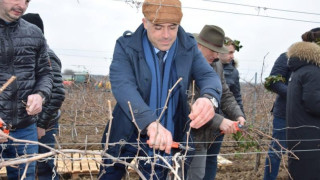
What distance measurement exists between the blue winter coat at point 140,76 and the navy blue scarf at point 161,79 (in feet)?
0.09

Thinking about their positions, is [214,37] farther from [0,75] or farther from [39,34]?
[0,75]

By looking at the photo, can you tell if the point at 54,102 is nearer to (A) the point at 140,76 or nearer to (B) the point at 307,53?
(A) the point at 140,76

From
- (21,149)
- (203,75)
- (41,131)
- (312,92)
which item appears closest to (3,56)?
(21,149)

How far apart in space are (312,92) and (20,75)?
6.96ft

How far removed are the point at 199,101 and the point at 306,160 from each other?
1.39 metres

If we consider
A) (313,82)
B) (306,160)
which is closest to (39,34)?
(313,82)

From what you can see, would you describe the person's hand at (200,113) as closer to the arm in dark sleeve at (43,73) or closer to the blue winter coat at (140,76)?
the blue winter coat at (140,76)

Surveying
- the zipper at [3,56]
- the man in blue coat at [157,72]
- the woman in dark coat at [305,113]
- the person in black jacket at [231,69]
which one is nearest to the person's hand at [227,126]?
the woman in dark coat at [305,113]

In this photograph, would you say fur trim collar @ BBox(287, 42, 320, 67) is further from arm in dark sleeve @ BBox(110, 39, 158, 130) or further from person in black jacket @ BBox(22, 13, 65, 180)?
person in black jacket @ BBox(22, 13, 65, 180)

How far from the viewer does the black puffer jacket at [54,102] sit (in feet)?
8.46

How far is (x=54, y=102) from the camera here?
2.64 metres

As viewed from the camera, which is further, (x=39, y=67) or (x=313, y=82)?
(x=313, y=82)

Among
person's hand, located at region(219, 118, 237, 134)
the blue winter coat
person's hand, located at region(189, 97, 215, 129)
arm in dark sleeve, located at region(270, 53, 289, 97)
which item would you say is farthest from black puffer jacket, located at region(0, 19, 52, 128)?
arm in dark sleeve, located at region(270, 53, 289, 97)

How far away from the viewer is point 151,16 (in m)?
1.71
